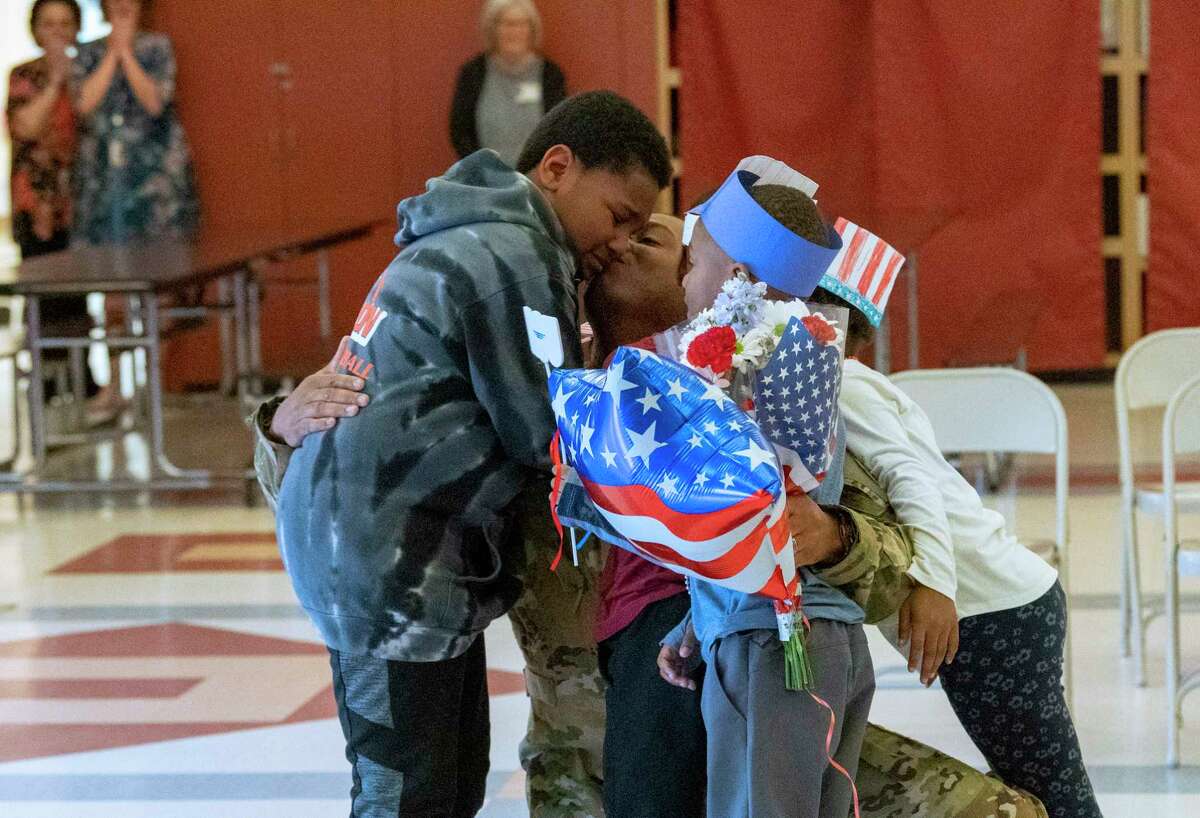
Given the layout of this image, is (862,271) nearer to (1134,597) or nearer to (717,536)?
(717,536)

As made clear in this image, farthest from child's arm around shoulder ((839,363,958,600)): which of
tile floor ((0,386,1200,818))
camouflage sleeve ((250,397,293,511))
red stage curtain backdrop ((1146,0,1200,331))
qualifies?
red stage curtain backdrop ((1146,0,1200,331))

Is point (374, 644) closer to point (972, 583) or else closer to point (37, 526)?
point (972, 583)

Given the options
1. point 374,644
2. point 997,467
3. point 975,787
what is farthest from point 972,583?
point 997,467

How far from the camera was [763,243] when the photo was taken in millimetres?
1590

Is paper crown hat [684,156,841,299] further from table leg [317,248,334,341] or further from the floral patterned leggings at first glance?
table leg [317,248,334,341]

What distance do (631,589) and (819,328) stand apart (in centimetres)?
50

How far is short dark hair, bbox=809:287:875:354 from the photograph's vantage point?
1.73 meters

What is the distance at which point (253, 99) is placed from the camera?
8469 millimetres

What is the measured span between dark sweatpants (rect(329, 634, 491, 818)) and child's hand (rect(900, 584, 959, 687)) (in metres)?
0.57

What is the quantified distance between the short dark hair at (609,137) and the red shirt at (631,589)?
0.23 meters

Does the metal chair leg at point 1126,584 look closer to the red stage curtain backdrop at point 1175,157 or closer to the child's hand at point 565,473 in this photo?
the child's hand at point 565,473

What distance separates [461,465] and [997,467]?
421 centimetres

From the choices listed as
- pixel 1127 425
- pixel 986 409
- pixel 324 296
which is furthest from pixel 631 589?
pixel 324 296

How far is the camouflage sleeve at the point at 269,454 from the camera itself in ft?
6.58
